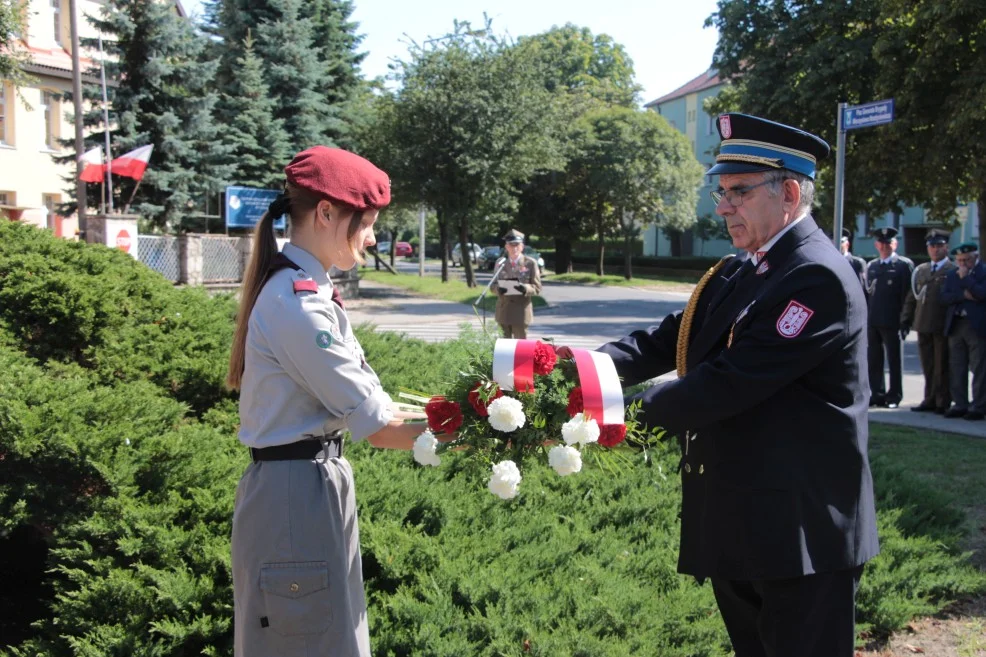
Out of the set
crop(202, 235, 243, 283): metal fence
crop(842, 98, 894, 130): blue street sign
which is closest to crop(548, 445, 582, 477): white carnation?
crop(842, 98, 894, 130): blue street sign

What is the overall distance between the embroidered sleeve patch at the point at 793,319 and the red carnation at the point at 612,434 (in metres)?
0.55

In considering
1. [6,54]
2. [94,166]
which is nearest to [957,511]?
[6,54]

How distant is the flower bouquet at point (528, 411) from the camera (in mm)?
2717

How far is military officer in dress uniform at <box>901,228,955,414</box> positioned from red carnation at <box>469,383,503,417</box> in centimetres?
912

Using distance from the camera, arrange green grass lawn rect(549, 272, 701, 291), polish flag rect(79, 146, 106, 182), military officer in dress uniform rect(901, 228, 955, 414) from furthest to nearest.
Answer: green grass lawn rect(549, 272, 701, 291), polish flag rect(79, 146, 106, 182), military officer in dress uniform rect(901, 228, 955, 414)

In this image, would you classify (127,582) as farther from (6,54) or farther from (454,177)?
(454,177)

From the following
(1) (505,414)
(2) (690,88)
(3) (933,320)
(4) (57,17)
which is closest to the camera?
(1) (505,414)

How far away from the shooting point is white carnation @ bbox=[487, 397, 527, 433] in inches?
104

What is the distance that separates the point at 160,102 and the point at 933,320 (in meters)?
20.0

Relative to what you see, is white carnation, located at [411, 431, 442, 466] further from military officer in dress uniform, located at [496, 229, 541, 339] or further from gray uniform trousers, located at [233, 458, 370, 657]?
military officer in dress uniform, located at [496, 229, 541, 339]

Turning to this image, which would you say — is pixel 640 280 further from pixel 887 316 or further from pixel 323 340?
pixel 323 340

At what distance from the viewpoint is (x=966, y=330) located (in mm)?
10102

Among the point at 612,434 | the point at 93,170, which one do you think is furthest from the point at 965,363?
the point at 93,170

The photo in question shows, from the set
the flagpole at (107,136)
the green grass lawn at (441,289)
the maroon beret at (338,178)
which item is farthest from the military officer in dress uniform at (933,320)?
the flagpole at (107,136)
